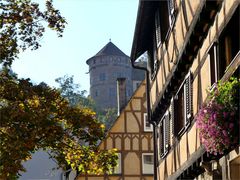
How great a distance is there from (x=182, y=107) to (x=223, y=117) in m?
5.92

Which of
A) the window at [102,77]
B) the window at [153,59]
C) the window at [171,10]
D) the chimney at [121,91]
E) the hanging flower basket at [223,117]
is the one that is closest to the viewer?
the hanging flower basket at [223,117]

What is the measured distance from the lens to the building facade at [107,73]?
119688 mm

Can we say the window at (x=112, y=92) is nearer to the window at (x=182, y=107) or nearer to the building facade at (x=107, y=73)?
the building facade at (x=107, y=73)

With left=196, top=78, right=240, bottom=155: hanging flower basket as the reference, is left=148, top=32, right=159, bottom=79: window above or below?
above

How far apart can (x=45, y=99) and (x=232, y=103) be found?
6884 millimetres

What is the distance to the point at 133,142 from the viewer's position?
101ft

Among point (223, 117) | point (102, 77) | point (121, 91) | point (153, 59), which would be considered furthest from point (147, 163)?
point (102, 77)

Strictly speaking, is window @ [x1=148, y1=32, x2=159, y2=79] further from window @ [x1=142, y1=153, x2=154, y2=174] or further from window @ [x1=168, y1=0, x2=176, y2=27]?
window @ [x1=142, y1=153, x2=154, y2=174]

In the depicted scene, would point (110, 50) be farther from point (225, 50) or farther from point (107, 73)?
point (225, 50)

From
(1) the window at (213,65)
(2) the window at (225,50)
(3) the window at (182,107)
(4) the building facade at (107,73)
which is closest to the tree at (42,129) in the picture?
(3) the window at (182,107)

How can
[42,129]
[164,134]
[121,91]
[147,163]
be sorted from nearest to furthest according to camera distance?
[42,129] < [164,134] < [147,163] < [121,91]

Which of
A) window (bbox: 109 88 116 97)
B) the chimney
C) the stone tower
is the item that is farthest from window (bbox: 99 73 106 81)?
the chimney

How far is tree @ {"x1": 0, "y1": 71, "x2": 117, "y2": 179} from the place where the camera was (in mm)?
13969

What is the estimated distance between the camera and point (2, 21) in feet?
48.3
